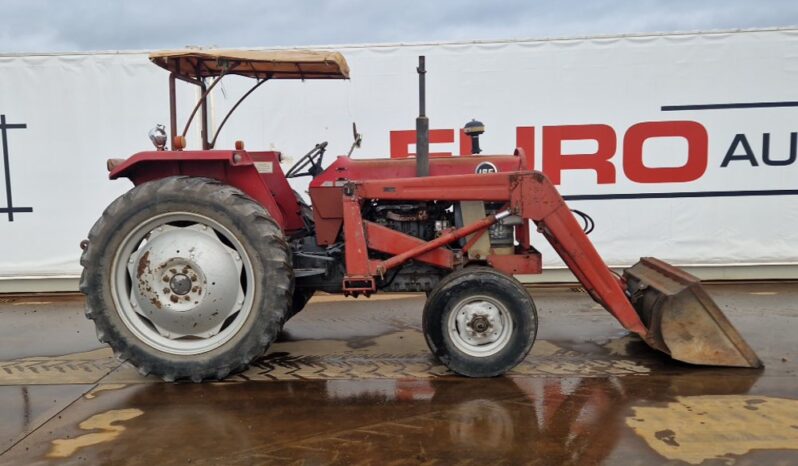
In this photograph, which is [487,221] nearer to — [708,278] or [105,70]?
[708,278]

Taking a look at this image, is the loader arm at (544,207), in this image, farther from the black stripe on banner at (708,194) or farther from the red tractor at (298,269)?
the black stripe on banner at (708,194)

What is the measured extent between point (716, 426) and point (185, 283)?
303 centimetres

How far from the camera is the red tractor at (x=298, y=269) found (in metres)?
3.71

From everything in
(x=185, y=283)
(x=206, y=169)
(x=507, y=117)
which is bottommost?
(x=185, y=283)

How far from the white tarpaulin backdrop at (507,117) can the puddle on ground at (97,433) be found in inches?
154

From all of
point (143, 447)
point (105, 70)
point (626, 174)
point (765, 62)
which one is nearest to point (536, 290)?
point (626, 174)

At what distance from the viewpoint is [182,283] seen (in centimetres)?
376

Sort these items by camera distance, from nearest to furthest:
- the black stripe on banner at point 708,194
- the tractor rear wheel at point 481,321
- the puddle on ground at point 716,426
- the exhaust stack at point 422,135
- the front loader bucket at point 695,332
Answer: the puddle on ground at point 716,426 → the tractor rear wheel at point 481,321 → the front loader bucket at point 695,332 → the exhaust stack at point 422,135 → the black stripe on banner at point 708,194

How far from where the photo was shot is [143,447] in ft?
9.48

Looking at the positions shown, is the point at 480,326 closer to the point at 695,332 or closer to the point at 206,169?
the point at 695,332

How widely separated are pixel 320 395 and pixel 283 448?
697 mm

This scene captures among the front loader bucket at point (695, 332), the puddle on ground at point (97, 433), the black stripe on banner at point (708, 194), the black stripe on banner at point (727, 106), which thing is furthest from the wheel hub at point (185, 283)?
the black stripe on banner at point (727, 106)

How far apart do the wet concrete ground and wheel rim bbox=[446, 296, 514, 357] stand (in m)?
0.21

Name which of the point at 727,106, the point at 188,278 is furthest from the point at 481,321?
the point at 727,106
